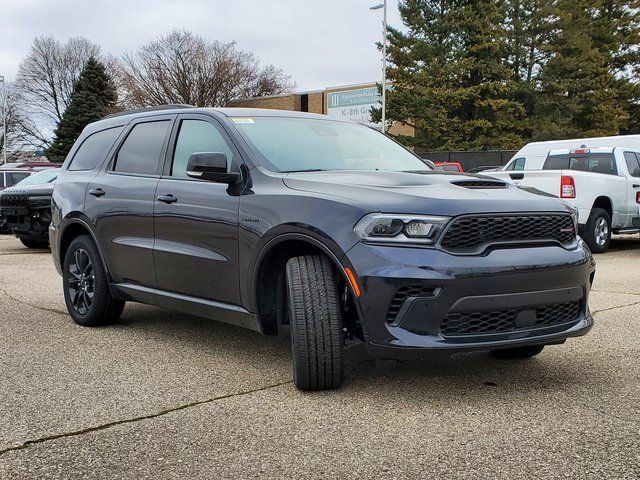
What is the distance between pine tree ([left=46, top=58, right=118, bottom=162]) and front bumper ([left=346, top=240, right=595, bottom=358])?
52856 mm

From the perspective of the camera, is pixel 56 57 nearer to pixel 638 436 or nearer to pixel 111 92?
pixel 111 92

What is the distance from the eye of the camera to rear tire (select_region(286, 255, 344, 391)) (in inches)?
145

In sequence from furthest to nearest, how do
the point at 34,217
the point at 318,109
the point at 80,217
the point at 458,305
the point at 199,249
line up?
the point at 318,109 → the point at 34,217 → the point at 80,217 → the point at 199,249 → the point at 458,305

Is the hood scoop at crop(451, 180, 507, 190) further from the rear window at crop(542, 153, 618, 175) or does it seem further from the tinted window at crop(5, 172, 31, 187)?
the tinted window at crop(5, 172, 31, 187)

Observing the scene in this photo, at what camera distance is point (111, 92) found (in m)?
55.0

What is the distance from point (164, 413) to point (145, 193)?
199 cm

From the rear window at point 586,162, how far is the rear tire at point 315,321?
1003cm

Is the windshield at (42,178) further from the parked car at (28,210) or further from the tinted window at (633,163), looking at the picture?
the tinted window at (633,163)

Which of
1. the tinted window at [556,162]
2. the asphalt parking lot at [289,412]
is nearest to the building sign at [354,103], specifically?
the tinted window at [556,162]

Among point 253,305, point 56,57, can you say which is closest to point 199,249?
point 253,305

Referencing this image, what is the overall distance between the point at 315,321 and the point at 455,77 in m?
33.4

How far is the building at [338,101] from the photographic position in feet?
154

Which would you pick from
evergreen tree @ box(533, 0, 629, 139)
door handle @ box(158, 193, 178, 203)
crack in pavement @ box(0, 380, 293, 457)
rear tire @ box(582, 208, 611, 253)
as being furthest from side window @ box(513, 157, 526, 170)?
evergreen tree @ box(533, 0, 629, 139)

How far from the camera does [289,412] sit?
11.7 feet
